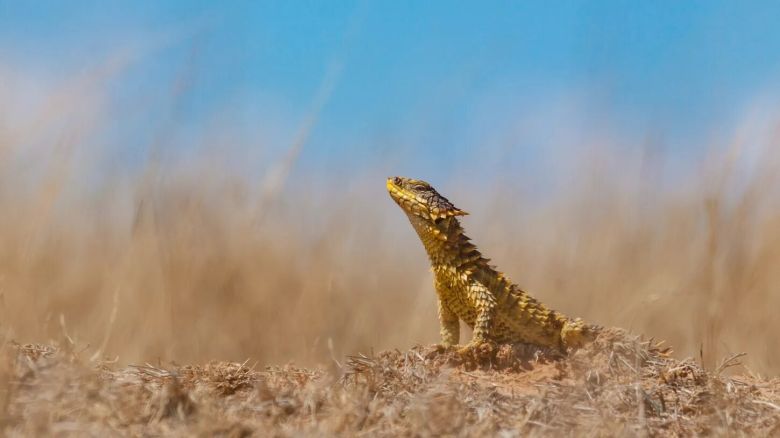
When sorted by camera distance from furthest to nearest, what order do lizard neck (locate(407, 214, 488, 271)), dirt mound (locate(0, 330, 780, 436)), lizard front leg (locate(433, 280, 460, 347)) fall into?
lizard front leg (locate(433, 280, 460, 347)) → lizard neck (locate(407, 214, 488, 271)) → dirt mound (locate(0, 330, 780, 436))

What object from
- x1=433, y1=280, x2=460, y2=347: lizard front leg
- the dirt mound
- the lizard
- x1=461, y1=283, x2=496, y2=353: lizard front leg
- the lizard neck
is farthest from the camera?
x1=433, y1=280, x2=460, y2=347: lizard front leg

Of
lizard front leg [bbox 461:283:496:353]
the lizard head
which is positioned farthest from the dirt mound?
the lizard head

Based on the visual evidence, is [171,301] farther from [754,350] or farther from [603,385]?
[754,350]

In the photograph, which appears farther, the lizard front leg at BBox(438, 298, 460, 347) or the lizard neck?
the lizard front leg at BBox(438, 298, 460, 347)

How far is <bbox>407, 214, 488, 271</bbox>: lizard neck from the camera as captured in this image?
560cm

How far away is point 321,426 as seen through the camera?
3029 mm

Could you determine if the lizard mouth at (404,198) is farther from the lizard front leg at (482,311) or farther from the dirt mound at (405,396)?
the dirt mound at (405,396)

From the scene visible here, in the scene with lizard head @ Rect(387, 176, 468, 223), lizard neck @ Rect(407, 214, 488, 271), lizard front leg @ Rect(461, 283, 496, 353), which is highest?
lizard head @ Rect(387, 176, 468, 223)

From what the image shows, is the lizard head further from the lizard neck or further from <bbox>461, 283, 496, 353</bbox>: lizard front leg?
<bbox>461, 283, 496, 353</bbox>: lizard front leg

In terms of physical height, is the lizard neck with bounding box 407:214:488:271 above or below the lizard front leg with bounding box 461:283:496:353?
above

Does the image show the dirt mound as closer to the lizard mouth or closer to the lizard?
the lizard

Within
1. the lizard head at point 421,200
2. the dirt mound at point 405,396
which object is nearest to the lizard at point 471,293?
the lizard head at point 421,200

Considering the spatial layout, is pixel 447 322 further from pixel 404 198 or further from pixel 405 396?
pixel 405 396

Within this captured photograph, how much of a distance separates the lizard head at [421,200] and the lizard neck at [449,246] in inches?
2.1
